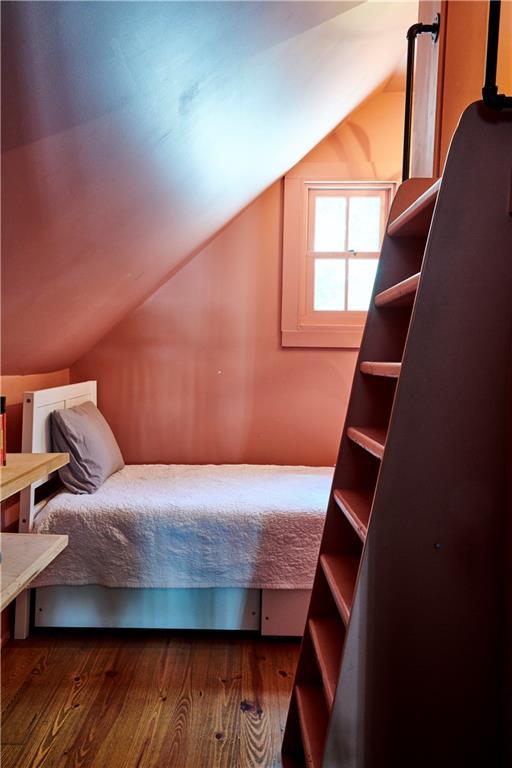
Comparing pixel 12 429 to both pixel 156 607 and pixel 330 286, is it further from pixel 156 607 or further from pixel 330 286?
pixel 330 286

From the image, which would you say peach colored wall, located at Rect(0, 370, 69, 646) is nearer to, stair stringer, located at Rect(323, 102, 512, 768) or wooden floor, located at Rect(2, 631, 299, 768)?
wooden floor, located at Rect(2, 631, 299, 768)

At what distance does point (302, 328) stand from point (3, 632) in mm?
2224

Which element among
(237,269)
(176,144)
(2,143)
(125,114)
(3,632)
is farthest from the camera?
(237,269)

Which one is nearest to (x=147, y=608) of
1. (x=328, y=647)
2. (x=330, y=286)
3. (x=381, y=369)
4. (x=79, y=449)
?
(x=79, y=449)

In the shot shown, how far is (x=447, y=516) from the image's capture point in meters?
1.05

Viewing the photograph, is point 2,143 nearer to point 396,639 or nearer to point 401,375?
point 401,375

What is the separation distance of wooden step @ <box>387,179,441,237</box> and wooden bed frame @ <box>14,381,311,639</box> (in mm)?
1620

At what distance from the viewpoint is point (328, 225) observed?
340cm

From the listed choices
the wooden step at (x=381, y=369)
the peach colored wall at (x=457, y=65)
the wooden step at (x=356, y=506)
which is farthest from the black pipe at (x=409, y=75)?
the wooden step at (x=356, y=506)

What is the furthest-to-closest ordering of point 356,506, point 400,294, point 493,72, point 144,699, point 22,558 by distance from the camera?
point 144,699 < point 22,558 < point 356,506 < point 400,294 < point 493,72

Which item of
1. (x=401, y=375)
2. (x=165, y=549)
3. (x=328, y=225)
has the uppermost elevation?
(x=328, y=225)

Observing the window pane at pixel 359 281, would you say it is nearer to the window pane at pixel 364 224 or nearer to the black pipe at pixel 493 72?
the window pane at pixel 364 224

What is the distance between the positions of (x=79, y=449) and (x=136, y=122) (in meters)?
1.65

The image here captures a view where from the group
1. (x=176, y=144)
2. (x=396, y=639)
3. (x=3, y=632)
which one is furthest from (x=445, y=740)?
(x=3, y=632)
